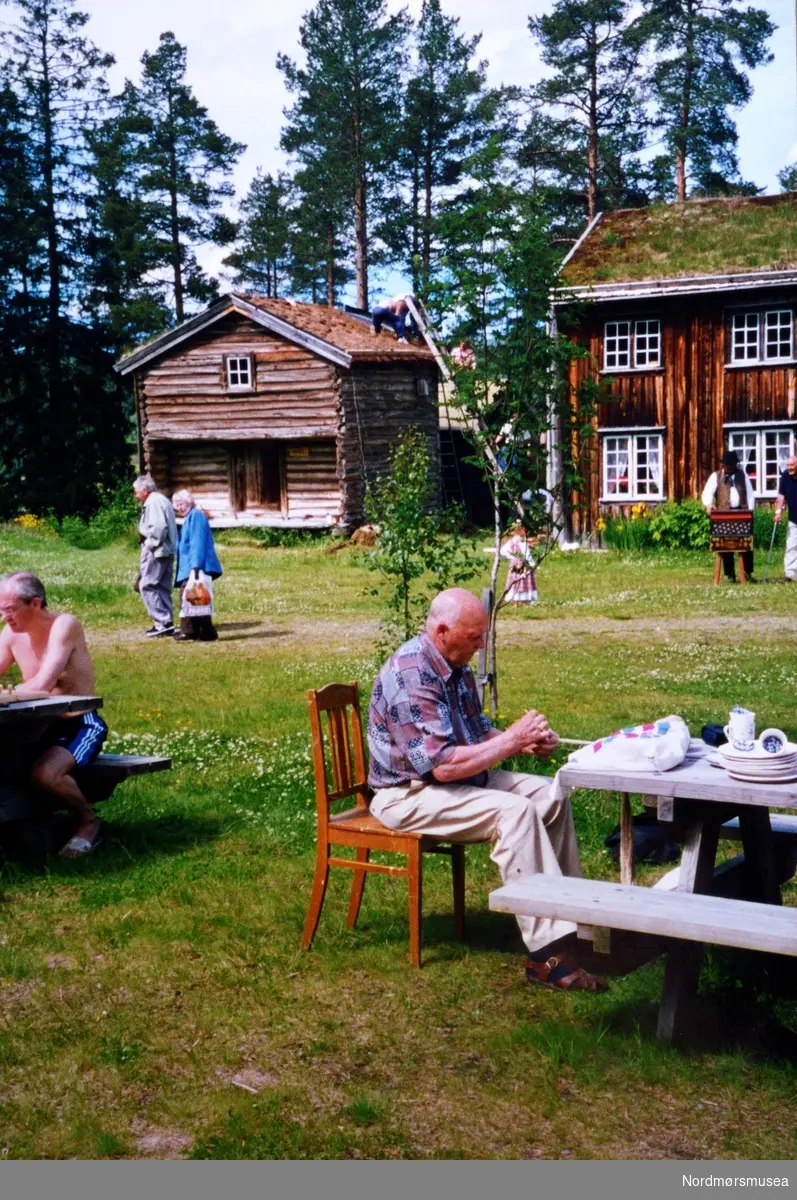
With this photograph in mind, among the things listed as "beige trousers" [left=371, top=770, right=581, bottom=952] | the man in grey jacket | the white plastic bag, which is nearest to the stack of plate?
the white plastic bag

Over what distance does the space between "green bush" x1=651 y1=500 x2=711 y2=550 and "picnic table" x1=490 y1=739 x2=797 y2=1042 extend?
1935 cm

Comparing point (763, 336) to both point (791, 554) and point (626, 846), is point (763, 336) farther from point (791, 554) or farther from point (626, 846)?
point (626, 846)

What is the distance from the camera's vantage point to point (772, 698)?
10672mm

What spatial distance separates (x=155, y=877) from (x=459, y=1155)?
10.3 feet

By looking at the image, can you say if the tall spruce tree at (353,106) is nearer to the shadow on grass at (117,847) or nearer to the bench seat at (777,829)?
the shadow on grass at (117,847)

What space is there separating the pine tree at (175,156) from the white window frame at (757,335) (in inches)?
416

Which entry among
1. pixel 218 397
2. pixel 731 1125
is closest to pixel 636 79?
pixel 731 1125

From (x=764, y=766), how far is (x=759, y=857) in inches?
32.6

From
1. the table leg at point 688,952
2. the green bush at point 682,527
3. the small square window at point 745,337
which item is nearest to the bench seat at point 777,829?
the table leg at point 688,952

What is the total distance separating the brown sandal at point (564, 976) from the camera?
509 centimetres

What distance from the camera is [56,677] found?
6.82m

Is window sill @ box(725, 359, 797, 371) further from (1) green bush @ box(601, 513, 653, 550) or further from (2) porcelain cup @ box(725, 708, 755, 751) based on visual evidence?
(2) porcelain cup @ box(725, 708, 755, 751)

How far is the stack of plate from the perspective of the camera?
460 centimetres
